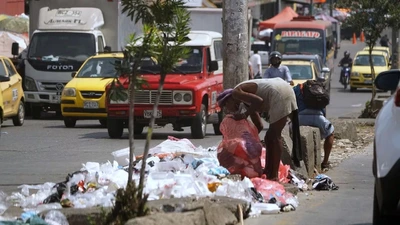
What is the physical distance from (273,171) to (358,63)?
34.5 m

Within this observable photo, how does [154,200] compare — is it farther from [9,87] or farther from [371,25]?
[371,25]

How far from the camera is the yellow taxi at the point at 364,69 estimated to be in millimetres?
43562

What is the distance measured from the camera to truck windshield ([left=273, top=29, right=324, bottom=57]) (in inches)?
1534

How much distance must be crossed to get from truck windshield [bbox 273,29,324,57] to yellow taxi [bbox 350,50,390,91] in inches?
195

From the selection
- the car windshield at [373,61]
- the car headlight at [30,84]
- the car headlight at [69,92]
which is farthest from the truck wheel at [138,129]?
the car windshield at [373,61]

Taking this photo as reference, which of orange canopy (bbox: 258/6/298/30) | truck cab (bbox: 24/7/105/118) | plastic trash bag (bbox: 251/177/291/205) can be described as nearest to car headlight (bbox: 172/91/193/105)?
truck cab (bbox: 24/7/105/118)

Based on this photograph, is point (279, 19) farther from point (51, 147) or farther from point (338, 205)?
point (338, 205)

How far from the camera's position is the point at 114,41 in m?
27.3

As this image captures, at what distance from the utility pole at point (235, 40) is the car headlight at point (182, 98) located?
17.1 feet

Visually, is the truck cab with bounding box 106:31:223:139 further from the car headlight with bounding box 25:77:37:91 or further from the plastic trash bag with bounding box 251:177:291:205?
the plastic trash bag with bounding box 251:177:291:205

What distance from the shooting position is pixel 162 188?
974cm

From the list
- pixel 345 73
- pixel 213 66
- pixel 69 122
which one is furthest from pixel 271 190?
pixel 345 73

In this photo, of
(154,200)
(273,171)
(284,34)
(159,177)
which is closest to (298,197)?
(273,171)

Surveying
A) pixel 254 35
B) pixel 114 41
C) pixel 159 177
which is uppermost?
pixel 159 177
